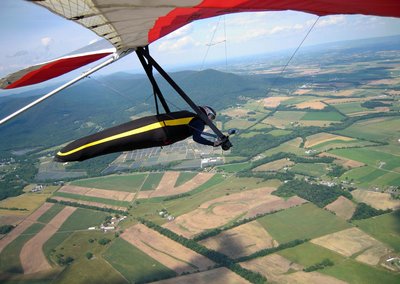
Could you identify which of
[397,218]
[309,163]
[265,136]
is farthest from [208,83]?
[397,218]

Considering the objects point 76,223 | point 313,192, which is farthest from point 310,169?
point 76,223

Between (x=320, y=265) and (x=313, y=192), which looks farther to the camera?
(x=313, y=192)

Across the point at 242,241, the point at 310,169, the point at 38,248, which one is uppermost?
the point at 310,169

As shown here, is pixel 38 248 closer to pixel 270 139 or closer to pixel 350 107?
pixel 270 139

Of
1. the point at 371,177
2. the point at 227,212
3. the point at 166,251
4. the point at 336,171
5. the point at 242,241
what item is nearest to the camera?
the point at 166,251

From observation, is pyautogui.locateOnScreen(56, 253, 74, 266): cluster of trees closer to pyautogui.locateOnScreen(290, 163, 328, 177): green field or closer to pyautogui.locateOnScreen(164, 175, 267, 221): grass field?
pyautogui.locateOnScreen(164, 175, 267, 221): grass field

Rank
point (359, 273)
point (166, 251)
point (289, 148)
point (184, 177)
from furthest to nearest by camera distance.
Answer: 1. point (289, 148)
2. point (184, 177)
3. point (166, 251)
4. point (359, 273)

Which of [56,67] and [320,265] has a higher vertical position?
[56,67]
